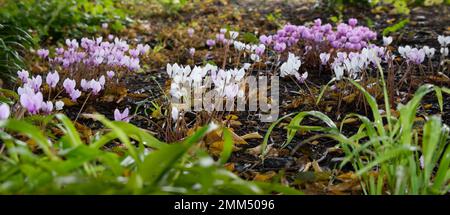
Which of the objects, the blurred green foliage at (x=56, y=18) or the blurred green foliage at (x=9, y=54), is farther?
the blurred green foliage at (x=56, y=18)

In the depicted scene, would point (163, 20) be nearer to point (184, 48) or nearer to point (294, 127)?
point (184, 48)

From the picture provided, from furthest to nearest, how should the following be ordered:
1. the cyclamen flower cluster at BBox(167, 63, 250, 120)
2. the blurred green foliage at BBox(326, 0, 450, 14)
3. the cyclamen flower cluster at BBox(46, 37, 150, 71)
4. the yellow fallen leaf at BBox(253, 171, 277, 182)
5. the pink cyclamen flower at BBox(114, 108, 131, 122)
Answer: the blurred green foliage at BBox(326, 0, 450, 14) < the cyclamen flower cluster at BBox(46, 37, 150, 71) < the cyclamen flower cluster at BBox(167, 63, 250, 120) < the pink cyclamen flower at BBox(114, 108, 131, 122) < the yellow fallen leaf at BBox(253, 171, 277, 182)

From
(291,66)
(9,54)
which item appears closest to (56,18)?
(9,54)

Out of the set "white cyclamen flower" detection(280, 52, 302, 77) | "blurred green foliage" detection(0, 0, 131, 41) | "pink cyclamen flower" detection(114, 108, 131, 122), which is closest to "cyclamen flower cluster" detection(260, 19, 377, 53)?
"white cyclamen flower" detection(280, 52, 302, 77)

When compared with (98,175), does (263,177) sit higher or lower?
lower

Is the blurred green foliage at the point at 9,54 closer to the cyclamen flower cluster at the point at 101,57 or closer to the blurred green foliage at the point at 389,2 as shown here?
the cyclamen flower cluster at the point at 101,57

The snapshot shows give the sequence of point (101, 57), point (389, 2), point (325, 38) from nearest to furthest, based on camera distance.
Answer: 1. point (101, 57)
2. point (325, 38)
3. point (389, 2)

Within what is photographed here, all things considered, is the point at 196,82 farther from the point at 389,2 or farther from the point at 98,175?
the point at 389,2

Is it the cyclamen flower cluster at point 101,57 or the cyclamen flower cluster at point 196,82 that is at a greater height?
the cyclamen flower cluster at point 101,57

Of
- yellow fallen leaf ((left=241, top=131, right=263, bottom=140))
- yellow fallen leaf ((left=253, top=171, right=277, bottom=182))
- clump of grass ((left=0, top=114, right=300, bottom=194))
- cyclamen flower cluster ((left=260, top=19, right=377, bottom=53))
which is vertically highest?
cyclamen flower cluster ((left=260, top=19, right=377, bottom=53))

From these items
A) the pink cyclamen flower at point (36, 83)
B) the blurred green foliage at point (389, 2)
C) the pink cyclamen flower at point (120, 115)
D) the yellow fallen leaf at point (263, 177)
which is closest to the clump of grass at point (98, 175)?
the yellow fallen leaf at point (263, 177)

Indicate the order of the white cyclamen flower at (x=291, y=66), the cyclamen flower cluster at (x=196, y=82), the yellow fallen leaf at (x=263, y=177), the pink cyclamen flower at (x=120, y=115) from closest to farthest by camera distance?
the yellow fallen leaf at (x=263, y=177), the pink cyclamen flower at (x=120, y=115), the cyclamen flower cluster at (x=196, y=82), the white cyclamen flower at (x=291, y=66)

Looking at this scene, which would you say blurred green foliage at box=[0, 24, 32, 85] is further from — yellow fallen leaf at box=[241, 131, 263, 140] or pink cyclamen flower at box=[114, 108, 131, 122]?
yellow fallen leaf at box=[241, 131, 263, 140]
